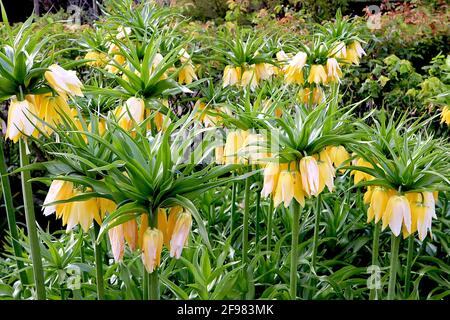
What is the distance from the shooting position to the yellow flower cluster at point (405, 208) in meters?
1.41

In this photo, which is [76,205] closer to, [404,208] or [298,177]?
[298,177]

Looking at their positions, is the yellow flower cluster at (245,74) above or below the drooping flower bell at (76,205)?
above

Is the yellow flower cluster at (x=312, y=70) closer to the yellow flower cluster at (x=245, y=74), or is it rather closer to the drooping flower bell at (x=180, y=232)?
the yellow flower cluster at (x=245, y=74)

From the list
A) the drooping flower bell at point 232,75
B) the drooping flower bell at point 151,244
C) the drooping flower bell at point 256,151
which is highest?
the drooping flower bell at point 232,75

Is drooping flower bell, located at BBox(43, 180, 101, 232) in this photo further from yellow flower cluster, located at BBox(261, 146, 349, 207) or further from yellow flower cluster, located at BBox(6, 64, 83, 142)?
yellow flower cluster, located at BBox(261, 146, 349, 207)

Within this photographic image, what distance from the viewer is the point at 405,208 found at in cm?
140

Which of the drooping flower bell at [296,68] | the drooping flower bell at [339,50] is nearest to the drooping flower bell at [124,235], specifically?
the drooping flower bell at [296,68]

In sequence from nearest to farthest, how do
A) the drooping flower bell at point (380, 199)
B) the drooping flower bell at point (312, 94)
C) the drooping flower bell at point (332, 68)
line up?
the drooping flower bell at point (380, 199) < the drooping flower bell at point (332, 68) < the drooping flower bell at point (312, 94)

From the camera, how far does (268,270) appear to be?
2047 millimetres

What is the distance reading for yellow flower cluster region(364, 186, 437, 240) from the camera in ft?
4.61

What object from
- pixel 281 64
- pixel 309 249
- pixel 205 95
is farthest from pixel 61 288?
pixel 281 64

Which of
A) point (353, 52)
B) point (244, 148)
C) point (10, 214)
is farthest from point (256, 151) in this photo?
point (353, 52)

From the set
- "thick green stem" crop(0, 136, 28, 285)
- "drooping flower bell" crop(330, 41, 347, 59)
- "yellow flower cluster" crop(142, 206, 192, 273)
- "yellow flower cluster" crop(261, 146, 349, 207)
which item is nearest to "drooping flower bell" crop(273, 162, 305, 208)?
"yellow flower cluster" crop(261, 146, 349, 207)

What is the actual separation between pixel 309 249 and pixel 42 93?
132 centimetres
